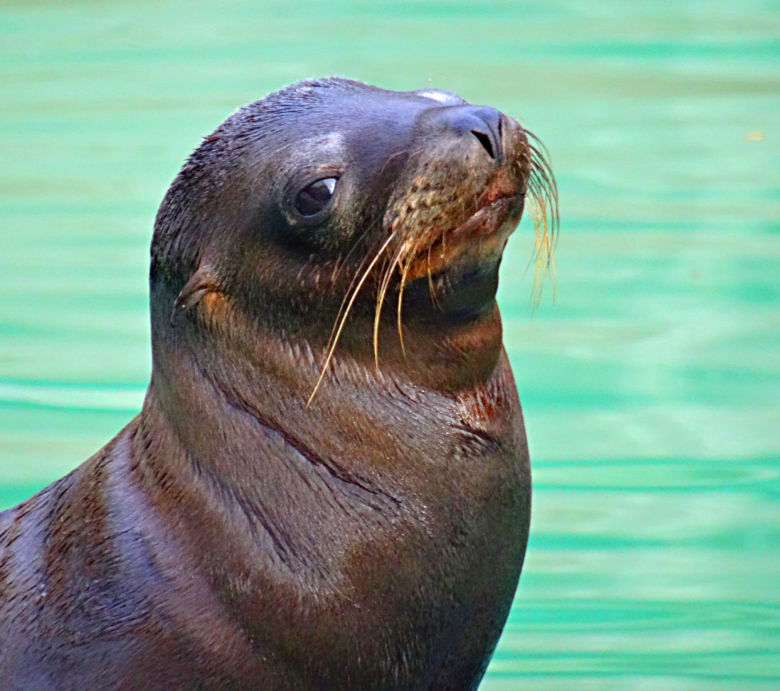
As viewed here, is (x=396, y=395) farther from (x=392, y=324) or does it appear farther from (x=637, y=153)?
(x=637, y=153)

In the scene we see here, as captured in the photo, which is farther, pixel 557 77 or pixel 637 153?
pixel 557 77

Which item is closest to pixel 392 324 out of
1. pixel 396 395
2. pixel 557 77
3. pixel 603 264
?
pixel 396 395

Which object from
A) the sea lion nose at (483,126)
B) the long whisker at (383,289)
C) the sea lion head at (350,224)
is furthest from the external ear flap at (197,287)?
the sea lion nose at (483,126)

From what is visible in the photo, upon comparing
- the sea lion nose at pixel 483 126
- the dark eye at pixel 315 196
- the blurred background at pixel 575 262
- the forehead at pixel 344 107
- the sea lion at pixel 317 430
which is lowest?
the blurred background at pixel 575 262

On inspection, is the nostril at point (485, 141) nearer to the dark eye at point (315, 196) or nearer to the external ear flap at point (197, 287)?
the dark eye at point (315, 196)

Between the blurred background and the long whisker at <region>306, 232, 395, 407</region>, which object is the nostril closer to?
the long whisker at <region>306, 232, 395, 407</region>

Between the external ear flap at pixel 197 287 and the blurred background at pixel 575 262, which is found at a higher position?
the external ear flap at pixel 197 287

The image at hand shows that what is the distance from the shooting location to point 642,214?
748 cm

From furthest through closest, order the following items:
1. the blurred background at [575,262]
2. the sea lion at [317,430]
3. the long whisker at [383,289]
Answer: the blurred background at [575,262] < the sea lion at [317,430] < the long whisker at [383,289]

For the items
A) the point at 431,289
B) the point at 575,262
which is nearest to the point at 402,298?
the point at 431,289

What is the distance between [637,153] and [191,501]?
190 inches

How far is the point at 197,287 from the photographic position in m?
3.55

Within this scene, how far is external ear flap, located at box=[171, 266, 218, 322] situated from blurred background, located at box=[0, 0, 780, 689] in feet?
5.79

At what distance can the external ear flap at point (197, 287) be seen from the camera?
3547 mm
